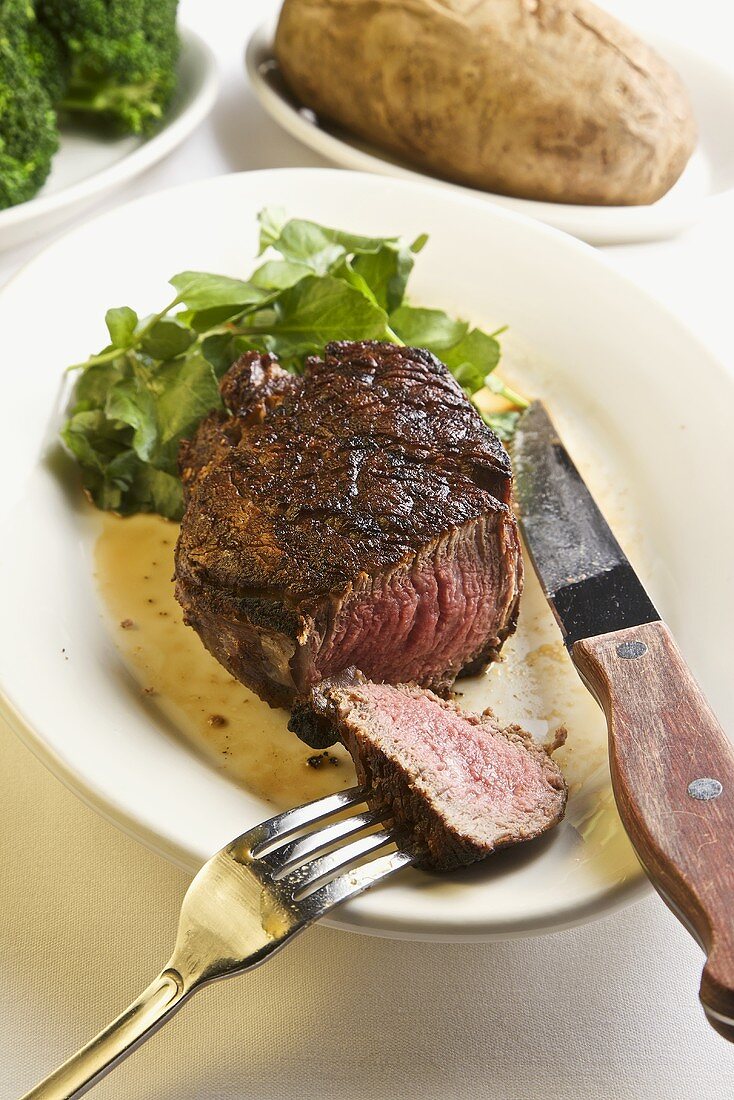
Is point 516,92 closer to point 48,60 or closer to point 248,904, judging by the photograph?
point 48,60

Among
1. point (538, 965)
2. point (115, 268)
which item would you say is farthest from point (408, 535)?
point (115, 268)

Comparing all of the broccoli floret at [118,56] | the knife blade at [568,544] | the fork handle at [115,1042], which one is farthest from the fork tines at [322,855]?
the broccoli floret at [118,56]

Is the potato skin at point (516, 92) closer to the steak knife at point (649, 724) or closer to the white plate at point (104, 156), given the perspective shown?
the white plate at point (104, 156)

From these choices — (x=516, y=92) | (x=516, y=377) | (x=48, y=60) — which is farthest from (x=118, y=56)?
(x=516, y=377)

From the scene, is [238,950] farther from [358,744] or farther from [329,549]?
[329,549]

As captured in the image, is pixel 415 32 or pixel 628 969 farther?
pixel 415 32
